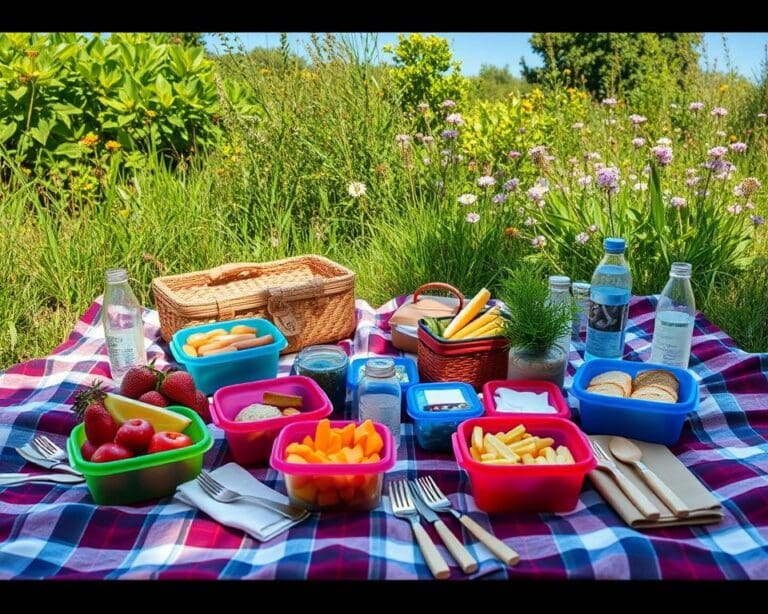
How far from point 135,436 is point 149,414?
14cm

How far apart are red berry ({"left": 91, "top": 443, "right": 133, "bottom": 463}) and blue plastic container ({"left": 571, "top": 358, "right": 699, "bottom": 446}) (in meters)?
1.15

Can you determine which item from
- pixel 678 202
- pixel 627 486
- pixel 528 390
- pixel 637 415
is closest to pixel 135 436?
pixel 528 390

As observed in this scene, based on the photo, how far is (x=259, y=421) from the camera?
175cm

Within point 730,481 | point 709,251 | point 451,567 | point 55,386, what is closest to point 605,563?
point 451,567

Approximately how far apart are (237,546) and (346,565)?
0.25m

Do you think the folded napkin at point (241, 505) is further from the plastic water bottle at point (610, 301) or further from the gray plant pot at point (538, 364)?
the plastic water bottle at point (610, 301)

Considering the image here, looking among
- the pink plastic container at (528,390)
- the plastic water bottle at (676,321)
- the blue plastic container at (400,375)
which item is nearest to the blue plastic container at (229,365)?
the blue plastic container at (400,375)

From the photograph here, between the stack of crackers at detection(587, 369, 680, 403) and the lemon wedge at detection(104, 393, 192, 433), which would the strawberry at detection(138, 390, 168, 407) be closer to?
the lemon wedge at detection(104, 393, 192, 433)

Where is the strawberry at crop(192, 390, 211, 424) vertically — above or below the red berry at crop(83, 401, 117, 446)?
below

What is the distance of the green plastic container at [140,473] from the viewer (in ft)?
5.23

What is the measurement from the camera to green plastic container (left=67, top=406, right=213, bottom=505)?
1.59 m

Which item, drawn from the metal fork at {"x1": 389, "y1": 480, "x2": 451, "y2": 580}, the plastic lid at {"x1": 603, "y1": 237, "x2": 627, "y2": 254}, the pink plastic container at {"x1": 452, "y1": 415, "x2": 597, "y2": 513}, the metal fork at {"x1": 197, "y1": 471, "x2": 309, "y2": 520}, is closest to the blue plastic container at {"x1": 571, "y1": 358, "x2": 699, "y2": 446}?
the pink plastic container at {"x1": 452, "y1": 415, "x2": 597, "y2": 513}

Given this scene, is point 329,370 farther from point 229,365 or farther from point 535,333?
point 535,333
